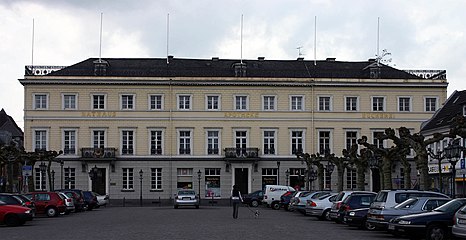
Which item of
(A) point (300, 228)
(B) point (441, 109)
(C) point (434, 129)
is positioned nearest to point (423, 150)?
(A) point (300, 228)

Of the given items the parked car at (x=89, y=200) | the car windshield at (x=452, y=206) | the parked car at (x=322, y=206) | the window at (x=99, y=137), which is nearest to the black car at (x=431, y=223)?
the car windshield at (x=452, y=206)

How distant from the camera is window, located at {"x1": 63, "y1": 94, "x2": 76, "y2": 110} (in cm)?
8194

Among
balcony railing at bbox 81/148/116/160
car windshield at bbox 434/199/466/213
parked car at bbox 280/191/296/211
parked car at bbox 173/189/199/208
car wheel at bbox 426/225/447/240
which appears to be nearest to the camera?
car wheel at bbox 426/225/447/240

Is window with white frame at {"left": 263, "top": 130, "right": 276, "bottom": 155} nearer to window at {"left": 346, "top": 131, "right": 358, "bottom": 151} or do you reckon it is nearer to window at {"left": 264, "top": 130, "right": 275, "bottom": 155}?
window at {"left": 264, "top": 130, "right": 275, "bottom": 155}

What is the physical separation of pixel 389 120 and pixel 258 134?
13199mm

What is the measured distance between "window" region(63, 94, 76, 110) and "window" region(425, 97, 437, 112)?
35076 mm

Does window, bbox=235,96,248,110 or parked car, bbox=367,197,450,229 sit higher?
window, bbox=235,96,248,110

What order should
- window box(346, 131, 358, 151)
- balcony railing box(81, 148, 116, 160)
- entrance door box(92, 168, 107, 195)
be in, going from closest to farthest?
balcony railing box(81, 148, 116, 160), entrance door box(92, 168, 107, 195), window box(346, 131, 358, 151)

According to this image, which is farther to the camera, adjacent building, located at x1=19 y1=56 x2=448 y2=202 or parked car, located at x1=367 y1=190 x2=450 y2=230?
adjacent building, located at x1=19 y1=56 x2=448 y2=202

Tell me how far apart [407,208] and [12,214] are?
16460mm

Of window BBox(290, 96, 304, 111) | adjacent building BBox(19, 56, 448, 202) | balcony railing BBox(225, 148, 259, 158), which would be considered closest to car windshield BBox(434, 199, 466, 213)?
adjacent building BBox(19, 56, 448, 202)

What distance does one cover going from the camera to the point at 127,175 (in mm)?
82375

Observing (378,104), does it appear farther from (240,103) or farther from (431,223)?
(431,223)

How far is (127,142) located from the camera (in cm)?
8238
